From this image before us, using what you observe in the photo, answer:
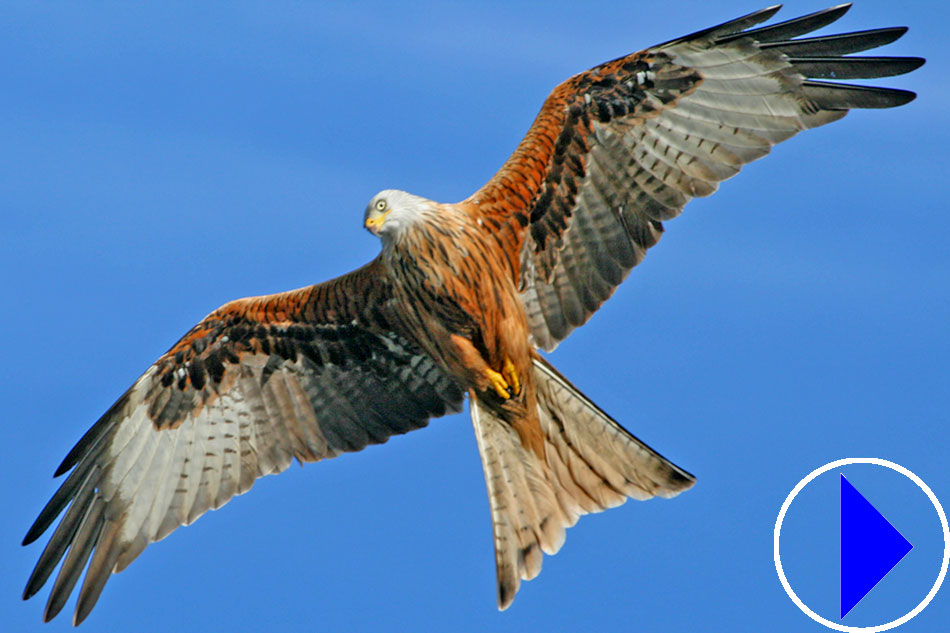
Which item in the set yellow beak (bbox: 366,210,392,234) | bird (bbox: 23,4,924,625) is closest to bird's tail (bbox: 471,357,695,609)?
bird (bbox: 23,4,924,625)

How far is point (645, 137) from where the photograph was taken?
1112 centimetres

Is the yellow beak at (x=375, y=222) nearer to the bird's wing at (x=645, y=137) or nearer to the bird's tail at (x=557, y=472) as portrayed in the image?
the bird's wing at (x=645, y=137)

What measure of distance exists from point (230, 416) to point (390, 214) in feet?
9.35

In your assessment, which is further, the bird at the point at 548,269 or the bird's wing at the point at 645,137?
the bird's wing at the point at 645,137

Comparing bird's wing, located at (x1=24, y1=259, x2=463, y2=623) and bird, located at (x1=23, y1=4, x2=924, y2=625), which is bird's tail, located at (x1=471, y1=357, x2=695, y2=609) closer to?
bird, located at (x1=23, y1=4, x2=924, y2=625)

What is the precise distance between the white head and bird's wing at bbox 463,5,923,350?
1.97 feet

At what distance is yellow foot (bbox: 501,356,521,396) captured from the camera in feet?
35.5

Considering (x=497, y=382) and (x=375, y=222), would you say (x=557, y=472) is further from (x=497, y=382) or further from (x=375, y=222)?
(x=375, y=222)

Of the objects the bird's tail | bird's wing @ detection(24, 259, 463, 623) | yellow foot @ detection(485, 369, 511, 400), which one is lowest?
the bird's tail

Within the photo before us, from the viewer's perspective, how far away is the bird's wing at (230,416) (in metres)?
11.9

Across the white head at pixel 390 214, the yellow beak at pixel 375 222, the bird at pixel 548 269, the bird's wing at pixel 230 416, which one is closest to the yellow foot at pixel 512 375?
the bird at pixel 548 269

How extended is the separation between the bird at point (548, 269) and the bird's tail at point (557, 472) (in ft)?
0.04

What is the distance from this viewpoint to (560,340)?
1141 cm

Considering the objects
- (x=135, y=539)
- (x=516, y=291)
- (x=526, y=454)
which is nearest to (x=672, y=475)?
(x=526, y=454)
